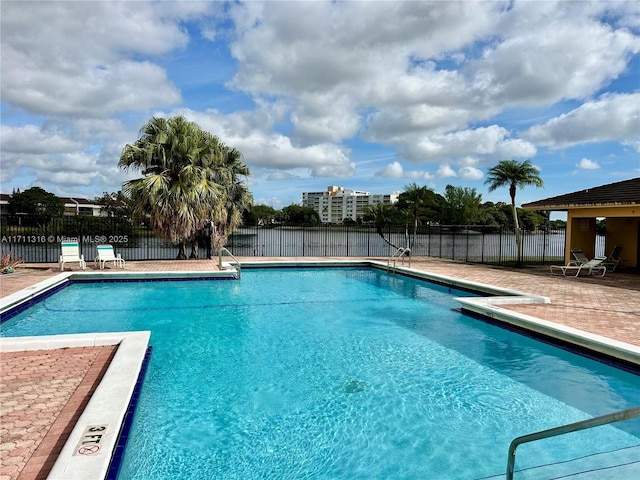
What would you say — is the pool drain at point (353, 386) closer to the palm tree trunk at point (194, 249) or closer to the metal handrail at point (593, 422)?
the metal handrail at point (593, 422)

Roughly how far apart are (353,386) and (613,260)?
554 inches

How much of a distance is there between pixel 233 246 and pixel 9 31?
14.4 metres

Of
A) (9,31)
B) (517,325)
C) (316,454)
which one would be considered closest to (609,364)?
(517,325)

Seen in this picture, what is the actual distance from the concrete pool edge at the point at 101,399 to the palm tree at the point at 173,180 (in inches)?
365

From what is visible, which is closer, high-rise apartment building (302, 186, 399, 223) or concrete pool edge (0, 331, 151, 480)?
concrete pool edge (0, 331, 151, 480)

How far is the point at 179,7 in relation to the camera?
919cm

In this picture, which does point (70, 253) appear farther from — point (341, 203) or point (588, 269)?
point (341, 203)

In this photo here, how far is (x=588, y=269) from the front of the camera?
1446cm

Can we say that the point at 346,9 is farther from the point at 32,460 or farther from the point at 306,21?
the point at 32,460

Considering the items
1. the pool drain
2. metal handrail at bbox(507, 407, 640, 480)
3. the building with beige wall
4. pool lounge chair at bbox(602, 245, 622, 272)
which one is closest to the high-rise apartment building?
the building with beige wall

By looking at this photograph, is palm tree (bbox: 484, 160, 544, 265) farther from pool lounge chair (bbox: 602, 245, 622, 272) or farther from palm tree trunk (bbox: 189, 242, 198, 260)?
palm tree trunk (bbox: 189, 242, 198, 260)

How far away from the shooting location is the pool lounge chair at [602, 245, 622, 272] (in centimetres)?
1471

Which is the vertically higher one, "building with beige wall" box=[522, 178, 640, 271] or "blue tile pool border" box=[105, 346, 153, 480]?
"building with beige wall" box=[522, 178, 640, 271]

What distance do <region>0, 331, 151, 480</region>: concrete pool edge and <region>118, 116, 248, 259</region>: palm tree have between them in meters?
9.27
